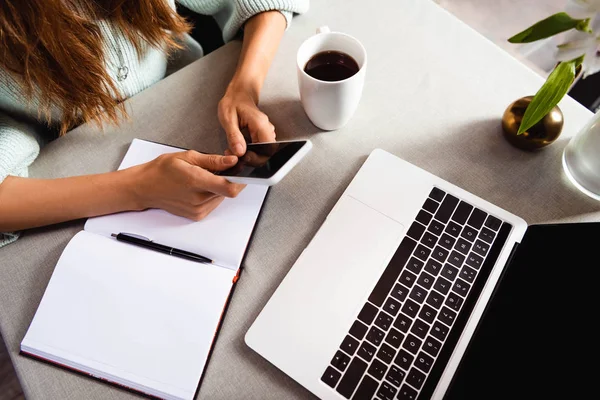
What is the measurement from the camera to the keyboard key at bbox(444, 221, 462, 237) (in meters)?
Answer: 0.57

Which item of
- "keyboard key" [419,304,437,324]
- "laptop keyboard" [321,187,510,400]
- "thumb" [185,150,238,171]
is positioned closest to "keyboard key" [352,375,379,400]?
"laptop keyboard" [321,187,510,400]

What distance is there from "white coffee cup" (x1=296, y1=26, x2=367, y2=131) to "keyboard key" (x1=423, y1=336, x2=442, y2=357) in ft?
1.10

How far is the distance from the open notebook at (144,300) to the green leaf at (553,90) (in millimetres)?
374

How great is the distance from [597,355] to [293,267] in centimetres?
36

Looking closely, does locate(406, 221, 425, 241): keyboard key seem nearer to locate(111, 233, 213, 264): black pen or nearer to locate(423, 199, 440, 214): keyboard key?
locate(423, 199, 440, 214): keyboard key

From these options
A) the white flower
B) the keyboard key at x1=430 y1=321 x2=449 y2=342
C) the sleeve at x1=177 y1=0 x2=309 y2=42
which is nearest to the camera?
the white flower

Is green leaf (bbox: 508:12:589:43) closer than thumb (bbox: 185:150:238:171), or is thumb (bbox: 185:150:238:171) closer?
green leaf (bbox: 508:12:589:43)

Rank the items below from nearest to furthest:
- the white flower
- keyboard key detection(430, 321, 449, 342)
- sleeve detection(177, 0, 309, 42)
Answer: the white flower
keyboard key detection(430, 321, 449, 342)
sleeve detection(177, 0, 309, 42)

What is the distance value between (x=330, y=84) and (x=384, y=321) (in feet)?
1.04

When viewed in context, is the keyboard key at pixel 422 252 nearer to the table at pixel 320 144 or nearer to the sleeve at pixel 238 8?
the table at pixel 320 144

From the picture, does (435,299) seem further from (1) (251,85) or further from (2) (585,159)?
(1) (251,85)

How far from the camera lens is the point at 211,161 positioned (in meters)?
0.57

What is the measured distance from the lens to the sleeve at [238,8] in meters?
0.71

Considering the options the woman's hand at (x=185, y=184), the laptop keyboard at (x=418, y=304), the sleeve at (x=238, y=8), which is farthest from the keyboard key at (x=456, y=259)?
the sleeve at (x=238, y=8)
